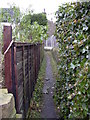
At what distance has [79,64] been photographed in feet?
6.13

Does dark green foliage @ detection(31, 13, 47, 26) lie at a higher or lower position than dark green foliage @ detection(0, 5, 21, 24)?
higher

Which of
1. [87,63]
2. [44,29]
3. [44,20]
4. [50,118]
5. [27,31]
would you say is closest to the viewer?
[87,63]

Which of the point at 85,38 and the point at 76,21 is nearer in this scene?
the point at 85,38

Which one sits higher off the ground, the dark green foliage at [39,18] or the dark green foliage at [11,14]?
the dark green foliage at [39,18]

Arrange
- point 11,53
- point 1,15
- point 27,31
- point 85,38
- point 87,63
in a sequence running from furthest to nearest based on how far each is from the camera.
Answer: point 27,31 < point 1,15 < point 11,53 < point 85,38 < point 87,63

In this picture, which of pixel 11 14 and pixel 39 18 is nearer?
pixel 11 14

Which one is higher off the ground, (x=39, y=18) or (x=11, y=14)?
(x=39, y=18)

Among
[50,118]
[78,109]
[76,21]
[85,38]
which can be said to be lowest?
[50,118]

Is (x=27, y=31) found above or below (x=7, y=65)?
above

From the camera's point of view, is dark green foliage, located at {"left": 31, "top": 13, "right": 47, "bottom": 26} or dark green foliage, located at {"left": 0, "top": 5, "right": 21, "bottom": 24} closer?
dark green foliage, located at {"left": 0, "top": 5, "right": 21, "bottom": 24}

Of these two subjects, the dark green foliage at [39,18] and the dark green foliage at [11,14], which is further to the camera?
the dark green foliage at [39,18]

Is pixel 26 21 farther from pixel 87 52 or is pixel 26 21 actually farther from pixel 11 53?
pixel 87 52

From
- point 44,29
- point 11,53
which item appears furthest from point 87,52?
point 44,29

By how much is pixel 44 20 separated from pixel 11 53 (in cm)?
824
